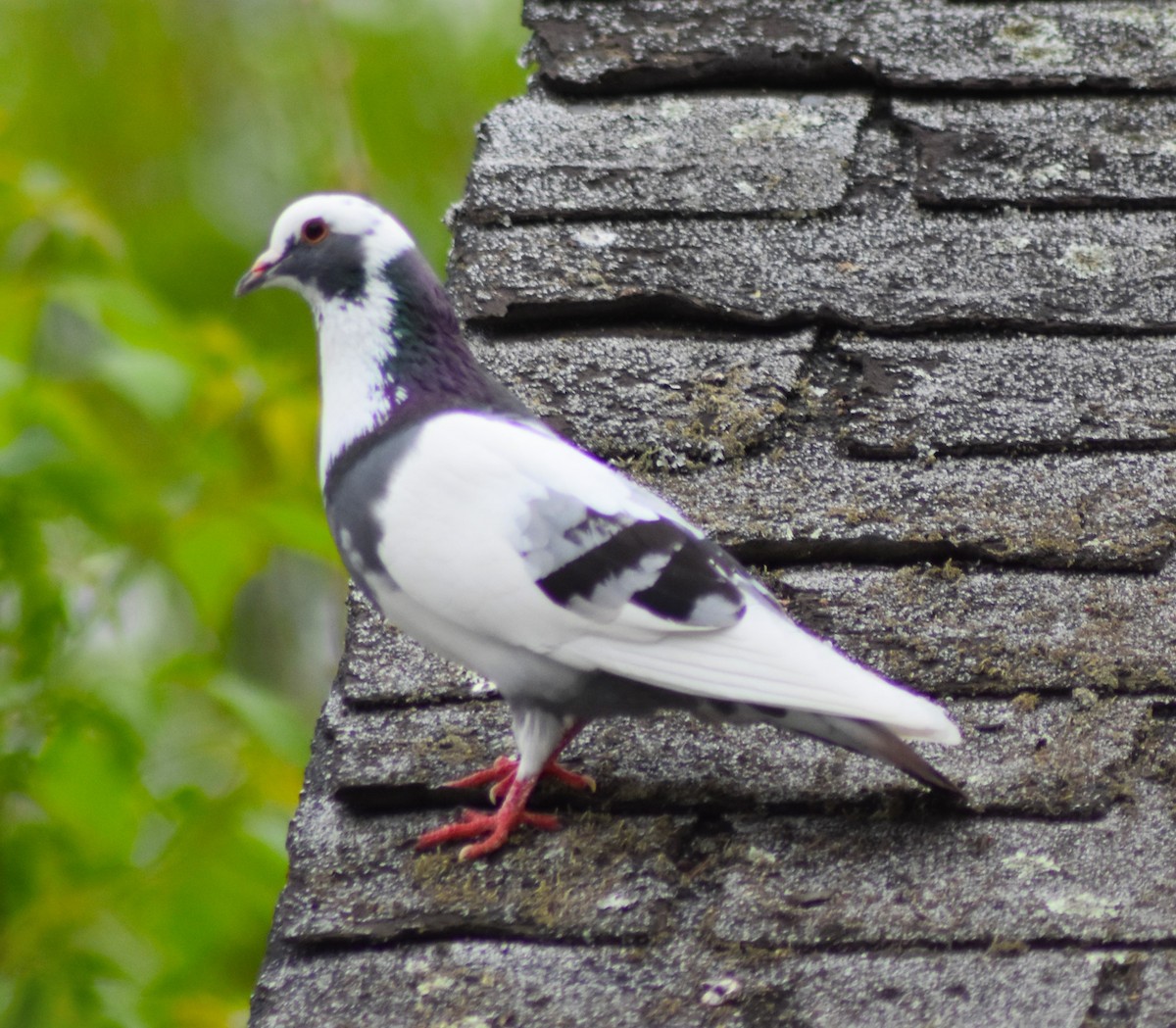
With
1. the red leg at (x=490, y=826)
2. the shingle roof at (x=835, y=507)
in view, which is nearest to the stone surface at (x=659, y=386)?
the shingle roof at (x=835, y=507)

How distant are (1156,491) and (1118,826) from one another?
0.53 metres

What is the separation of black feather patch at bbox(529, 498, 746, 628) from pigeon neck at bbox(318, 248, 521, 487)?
0.77 feet

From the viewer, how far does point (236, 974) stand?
3434 millimetres

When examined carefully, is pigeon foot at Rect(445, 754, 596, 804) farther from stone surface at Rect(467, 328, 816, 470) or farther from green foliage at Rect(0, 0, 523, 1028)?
green foliage at Rect(0, 0, 523, 1028)

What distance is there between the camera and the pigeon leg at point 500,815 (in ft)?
4.72

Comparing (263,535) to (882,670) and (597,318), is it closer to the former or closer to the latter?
(597,318)

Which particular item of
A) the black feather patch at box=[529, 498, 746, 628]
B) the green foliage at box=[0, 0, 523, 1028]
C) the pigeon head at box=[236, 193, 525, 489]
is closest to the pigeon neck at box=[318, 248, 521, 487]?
the pigeon head at box=[236, 193, 525, 489]

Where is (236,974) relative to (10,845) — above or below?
below

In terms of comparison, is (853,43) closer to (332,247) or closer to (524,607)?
(332,247)

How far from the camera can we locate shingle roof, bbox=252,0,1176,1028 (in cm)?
129

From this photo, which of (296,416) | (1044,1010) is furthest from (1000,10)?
(1044,1010)

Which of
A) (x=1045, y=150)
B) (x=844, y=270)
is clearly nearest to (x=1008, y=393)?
(x=844, y=270)

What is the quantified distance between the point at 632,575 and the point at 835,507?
41 cm

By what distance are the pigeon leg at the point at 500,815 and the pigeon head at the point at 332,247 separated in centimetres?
58
